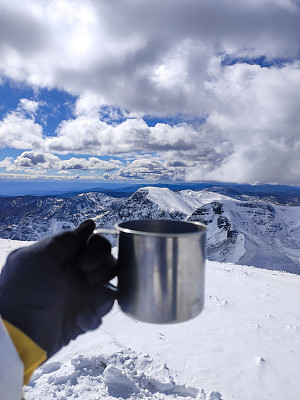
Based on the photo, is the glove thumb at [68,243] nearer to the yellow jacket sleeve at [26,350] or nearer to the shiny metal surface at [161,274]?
the shiny metal surface at [161,274]

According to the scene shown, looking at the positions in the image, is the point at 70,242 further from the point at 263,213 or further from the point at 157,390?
the point at 263,213

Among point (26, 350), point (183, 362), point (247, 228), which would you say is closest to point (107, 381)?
point (183, 362)

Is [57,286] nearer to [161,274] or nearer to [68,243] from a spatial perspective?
[68,243]

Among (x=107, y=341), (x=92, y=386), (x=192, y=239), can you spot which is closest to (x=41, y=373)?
(x=92, y=386)

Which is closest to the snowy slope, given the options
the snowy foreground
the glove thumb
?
the snowy foreground

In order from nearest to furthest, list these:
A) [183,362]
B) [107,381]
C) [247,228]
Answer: [107,381] < [183,362] < [247,228]

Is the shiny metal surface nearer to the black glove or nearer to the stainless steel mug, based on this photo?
the stainless steel mug

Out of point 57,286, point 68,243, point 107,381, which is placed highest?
point 68,243
